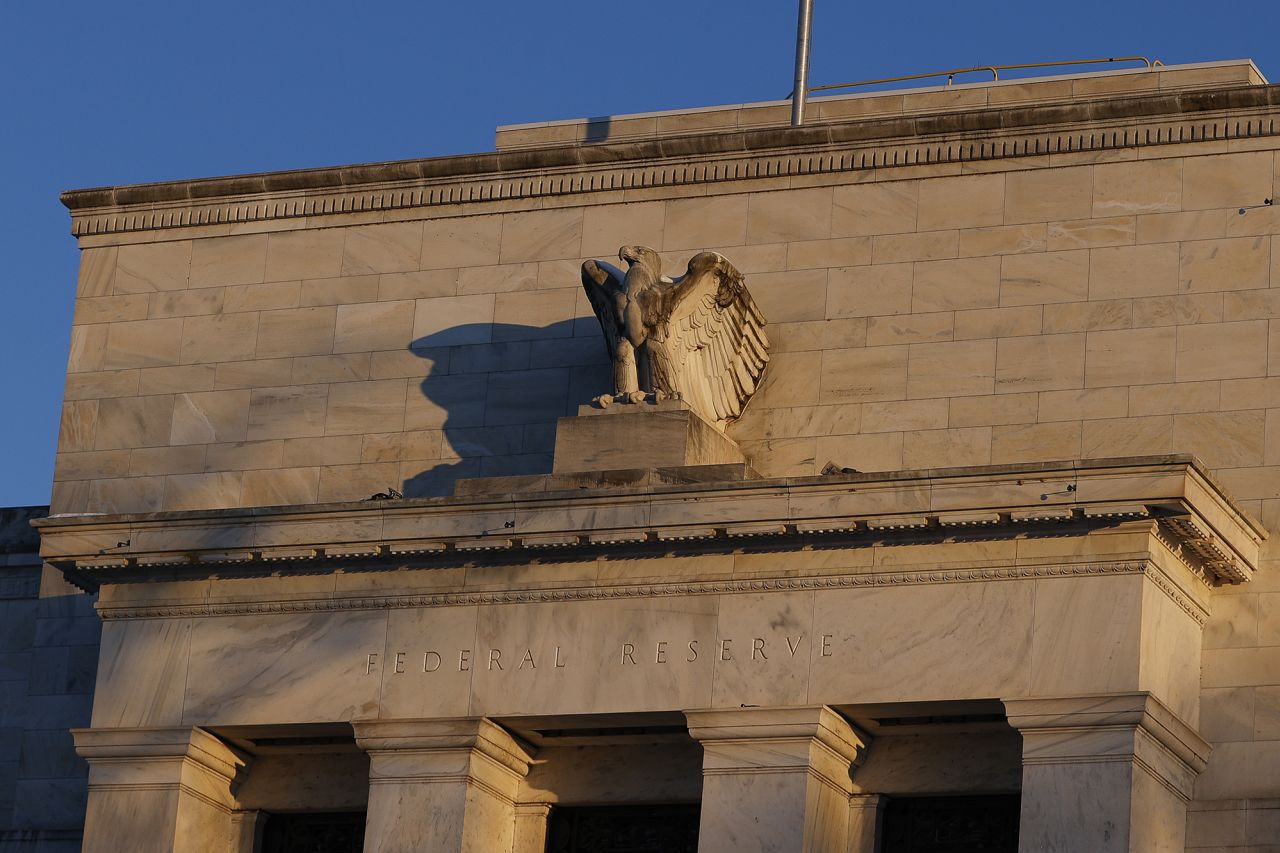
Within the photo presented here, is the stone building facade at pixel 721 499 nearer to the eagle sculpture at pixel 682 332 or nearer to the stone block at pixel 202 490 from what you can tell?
the stone block at pixel 202 490

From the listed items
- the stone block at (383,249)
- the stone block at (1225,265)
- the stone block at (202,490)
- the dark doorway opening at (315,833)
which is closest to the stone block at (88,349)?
the stone block at (202,490)

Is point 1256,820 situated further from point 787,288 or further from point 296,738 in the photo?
point 296,738

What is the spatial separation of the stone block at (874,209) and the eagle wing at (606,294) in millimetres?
2880

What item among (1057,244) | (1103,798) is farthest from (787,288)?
(1103,798)

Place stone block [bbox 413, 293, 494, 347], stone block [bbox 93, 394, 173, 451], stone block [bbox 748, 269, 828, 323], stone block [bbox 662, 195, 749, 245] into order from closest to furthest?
1. stone block [bbox 748, 269, 828, 323]
2. stone block [bbox 662, 195, 749, 245]
3. stone block [bbox 413, 293, 494, 347]
4. stone block [bbox 93, 394, 173, 451]

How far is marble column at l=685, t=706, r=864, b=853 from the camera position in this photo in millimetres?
27750

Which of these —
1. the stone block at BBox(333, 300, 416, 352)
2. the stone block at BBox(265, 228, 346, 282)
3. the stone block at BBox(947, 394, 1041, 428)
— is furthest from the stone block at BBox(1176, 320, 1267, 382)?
the stone block at BBox(265, 228, 346, 282)

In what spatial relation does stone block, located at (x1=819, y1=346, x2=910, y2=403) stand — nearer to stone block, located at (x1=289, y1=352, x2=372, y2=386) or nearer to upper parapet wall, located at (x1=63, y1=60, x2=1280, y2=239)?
upper parapet wall, located at (x1=63, y1=60, x2=1280, y2=239)

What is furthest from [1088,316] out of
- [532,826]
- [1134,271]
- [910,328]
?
[532,826]

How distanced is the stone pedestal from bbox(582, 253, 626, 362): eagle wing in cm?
92

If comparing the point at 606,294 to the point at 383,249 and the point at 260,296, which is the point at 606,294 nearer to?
the point at 383,249

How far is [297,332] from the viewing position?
3438 centimetres

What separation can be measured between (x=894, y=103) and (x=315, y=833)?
1138cm

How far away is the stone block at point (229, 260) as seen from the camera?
35062 millimetres
